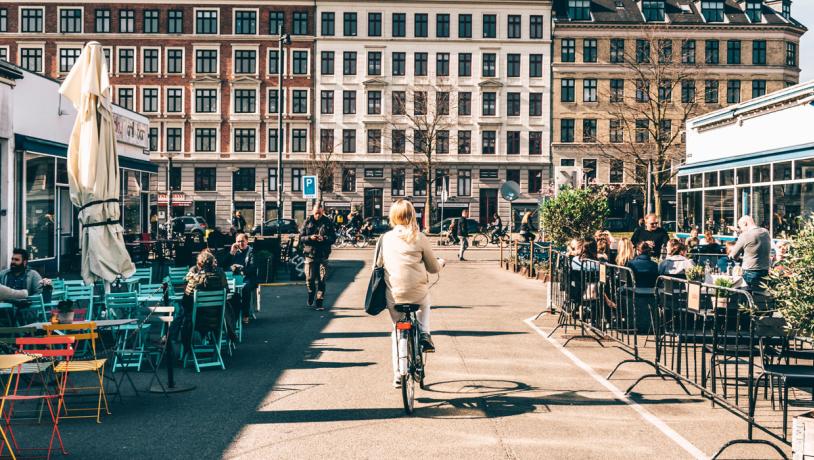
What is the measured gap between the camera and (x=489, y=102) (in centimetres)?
6322

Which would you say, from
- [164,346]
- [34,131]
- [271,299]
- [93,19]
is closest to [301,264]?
[271,299]

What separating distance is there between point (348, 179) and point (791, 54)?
35.4m

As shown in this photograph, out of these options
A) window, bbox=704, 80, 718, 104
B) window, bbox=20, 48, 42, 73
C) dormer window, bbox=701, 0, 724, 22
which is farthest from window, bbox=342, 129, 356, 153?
dormer window, bbox=701, 0, 724, 22

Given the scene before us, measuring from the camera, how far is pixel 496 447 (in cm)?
650

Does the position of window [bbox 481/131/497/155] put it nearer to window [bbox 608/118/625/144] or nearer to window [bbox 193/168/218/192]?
window [bbox 608/118/625/144]

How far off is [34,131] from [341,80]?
4363cm

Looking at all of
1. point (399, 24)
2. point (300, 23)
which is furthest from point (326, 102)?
point (399, 24)

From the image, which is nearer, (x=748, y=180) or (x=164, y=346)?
(x=164, y=346)

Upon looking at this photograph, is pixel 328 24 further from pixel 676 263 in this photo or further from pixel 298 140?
pixel 676 263

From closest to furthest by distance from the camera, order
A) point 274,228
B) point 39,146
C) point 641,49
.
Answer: point 39,146 < point 274,228 < point 641,49

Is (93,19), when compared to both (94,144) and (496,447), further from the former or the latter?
(496,447)

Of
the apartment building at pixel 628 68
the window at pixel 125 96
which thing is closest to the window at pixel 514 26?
the apartment building at pixel 628 68

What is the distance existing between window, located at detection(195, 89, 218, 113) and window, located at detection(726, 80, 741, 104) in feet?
126

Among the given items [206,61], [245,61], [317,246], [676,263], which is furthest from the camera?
[245,61]
